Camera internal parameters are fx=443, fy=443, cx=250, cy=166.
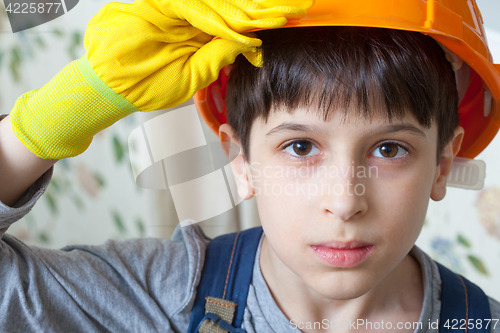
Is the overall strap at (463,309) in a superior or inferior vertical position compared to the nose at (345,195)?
inferior

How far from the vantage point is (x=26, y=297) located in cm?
69

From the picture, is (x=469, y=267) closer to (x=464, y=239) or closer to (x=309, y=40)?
(x=464, y=239)

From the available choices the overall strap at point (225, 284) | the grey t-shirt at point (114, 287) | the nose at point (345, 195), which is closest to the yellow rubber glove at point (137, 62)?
the grey t-shirt at point (114, 287)

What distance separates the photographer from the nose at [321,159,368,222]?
64cm

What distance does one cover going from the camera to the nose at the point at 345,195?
0.64 meters

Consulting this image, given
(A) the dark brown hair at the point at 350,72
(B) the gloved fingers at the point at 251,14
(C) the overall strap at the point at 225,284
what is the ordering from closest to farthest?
(B) the gloved fingers at the point at 251,14 → (A) the dark brown hair at the point at 350,72 → (C) the overall strap at the point at 225,284

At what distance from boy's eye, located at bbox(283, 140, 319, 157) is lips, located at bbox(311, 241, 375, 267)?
147 mm

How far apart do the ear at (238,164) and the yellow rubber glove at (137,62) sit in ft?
0.75

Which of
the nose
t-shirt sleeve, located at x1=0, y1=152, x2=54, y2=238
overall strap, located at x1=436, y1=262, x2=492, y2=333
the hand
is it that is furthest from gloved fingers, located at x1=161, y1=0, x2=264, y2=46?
overall strap, located at x1=436, y1=262, x2=492, y2=333

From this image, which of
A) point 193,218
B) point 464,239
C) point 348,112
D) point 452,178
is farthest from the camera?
point 464,239

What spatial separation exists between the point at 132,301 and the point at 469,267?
1473mm

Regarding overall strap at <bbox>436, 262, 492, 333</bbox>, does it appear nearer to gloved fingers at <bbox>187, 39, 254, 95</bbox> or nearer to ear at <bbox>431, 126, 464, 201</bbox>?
ear at <bbox>431, 126, 464, 201</bbox>

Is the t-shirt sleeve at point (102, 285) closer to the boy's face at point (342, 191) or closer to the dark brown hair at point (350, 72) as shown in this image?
the boy's face at point (342, 191)

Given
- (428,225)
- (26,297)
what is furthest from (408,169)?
(428,225)
